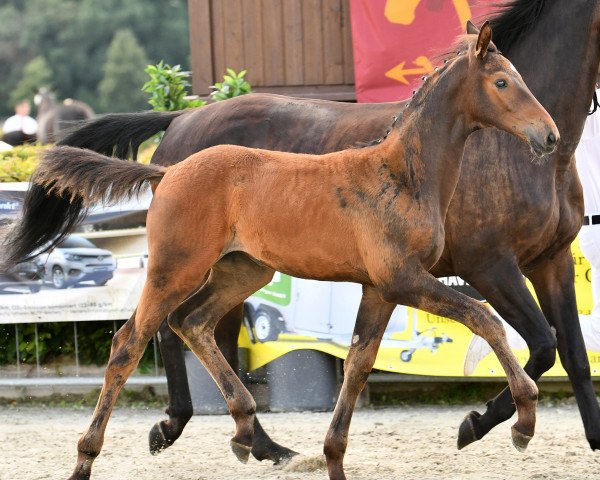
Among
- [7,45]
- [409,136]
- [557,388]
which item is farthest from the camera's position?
[7,45]

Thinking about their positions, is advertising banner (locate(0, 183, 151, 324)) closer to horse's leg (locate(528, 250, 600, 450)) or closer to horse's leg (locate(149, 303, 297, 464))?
horse's leg (locate(149, 303, 297, 464))

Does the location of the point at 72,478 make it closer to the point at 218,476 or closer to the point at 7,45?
the point at 218,476

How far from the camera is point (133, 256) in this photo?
274 inches

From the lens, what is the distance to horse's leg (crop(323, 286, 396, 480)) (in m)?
4.54

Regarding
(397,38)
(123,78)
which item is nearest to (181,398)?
(397,38)

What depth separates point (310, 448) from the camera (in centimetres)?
580

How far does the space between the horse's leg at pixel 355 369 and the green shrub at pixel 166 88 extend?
11.8 ft

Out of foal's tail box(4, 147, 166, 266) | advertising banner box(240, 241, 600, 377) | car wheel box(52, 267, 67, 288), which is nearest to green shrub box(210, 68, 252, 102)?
advertising banner box(240, 241, 600, 377)

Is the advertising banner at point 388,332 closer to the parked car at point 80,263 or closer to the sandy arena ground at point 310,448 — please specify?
the sandy arena ground at point 310,448

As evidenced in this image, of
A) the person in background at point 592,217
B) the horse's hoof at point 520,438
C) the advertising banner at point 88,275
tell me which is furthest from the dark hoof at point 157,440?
the person in background at point 592,217

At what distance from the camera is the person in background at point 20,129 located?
1334 cm

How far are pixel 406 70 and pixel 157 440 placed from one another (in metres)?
4.19

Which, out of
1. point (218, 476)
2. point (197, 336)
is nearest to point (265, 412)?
point (218, 476)

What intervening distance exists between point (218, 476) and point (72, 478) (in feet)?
3.01
